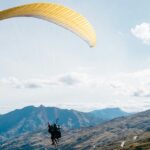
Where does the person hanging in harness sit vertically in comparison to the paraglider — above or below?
below

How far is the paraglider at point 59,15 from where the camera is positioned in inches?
609

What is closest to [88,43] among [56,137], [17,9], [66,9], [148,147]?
[66,9]

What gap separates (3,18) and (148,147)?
175493mm

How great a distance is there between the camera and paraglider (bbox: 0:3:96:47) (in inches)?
609

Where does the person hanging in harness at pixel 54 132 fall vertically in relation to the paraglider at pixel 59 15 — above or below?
below

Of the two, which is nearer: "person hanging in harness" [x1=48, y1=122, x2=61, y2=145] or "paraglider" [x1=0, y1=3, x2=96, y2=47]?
"paraglider" [x1=0, y1=3, x2=96, y2=47]

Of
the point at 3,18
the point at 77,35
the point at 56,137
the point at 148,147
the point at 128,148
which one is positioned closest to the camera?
the point at 3,18

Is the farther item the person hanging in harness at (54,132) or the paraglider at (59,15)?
the person hanging in harness at (54,132)

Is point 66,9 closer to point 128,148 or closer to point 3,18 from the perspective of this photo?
point 3,18

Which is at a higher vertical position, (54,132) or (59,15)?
(59,15)

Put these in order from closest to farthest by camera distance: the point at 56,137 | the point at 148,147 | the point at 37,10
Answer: the point at 37,10
the point at 56,137
the point at 148,147

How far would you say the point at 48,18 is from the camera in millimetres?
16688

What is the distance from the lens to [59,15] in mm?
16031

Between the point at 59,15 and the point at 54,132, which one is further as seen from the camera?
the point at 54,132
